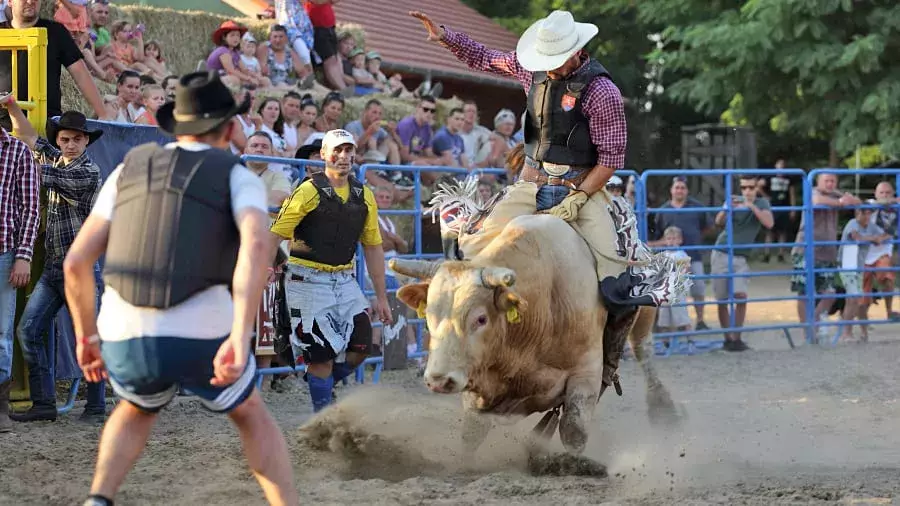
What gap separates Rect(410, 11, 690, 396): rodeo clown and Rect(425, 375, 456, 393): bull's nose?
47.1 inches

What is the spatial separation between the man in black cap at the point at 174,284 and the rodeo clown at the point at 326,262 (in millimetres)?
2993

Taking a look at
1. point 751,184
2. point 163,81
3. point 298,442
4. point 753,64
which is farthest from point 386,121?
point 753,64

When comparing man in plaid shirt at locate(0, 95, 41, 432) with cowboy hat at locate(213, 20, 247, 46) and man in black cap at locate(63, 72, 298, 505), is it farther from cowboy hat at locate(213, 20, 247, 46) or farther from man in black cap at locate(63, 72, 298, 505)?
cowboy hat at locate(213, 20, 247, 46)

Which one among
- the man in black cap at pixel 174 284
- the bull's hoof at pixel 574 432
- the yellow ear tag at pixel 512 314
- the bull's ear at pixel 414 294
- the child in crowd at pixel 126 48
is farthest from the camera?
the child in crowd at pixel 126 48

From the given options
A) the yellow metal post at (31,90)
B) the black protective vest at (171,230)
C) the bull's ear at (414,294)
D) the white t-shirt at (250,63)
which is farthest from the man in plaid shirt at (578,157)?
the white t-shirt at (250,63)

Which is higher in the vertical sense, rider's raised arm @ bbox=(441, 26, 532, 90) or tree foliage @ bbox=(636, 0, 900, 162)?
tree foliage @ bbox=(636, 0, 900, 162)

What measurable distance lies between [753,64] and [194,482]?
1633cm

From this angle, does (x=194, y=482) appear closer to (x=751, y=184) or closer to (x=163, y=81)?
(x=163, y=81)

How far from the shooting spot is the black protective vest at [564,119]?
6848 mm

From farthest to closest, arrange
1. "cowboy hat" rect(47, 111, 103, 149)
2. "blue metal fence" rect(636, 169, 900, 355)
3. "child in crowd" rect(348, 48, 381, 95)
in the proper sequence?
"child in crowd" rect(348, 48, 381, 95)
"blue metal fence" rect(636, 169, 900, 355)
"cowboy hat" rect(47, 111, 103, 149)

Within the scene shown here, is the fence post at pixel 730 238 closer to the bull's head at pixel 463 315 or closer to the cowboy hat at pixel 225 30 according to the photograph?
the cowboy hat at pixel 225 30

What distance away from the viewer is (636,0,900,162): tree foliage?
19.4 metres

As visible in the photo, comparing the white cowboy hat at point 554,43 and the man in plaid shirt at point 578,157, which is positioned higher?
the white cowboy hat at point 554,43

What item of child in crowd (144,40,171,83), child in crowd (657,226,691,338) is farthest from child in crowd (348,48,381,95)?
child in crowd (657,226,691,338)
